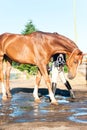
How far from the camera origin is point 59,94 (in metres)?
14.2

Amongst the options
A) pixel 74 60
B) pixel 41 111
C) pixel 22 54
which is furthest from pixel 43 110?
pixel 22 54

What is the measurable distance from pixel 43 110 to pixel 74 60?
2.20 m

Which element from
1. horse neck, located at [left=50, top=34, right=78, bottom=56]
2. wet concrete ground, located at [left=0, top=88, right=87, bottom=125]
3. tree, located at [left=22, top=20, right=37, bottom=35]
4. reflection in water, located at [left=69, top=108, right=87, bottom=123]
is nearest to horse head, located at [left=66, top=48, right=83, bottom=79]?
horse neck, located at [left=50, top=34, right=78, bottom=56]

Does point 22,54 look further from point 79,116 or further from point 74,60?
point 79,116

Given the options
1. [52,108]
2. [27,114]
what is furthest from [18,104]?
[27,114]

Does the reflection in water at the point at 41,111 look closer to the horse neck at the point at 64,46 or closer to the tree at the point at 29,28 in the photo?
the horse neck at the point at 64,46

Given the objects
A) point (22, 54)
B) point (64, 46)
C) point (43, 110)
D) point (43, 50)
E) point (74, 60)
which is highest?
point (64, 46)

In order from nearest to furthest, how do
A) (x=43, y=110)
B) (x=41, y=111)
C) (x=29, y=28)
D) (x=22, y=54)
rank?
(x=41, y=111), (x=43, y=110), (x=22, y=54), (x=29, y=28)

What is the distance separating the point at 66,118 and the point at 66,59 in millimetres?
3541

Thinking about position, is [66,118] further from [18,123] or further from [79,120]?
[18,123]

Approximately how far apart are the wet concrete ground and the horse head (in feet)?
3.13

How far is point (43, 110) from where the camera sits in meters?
9.99

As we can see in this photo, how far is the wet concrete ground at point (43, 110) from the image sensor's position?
27.6 ft

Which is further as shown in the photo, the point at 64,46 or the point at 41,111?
the point at 64,46
